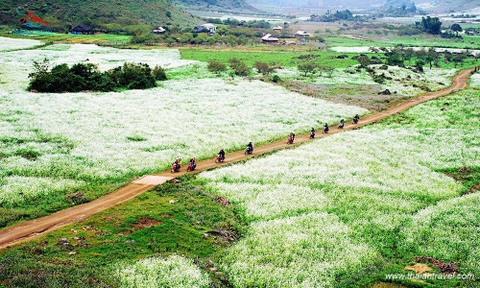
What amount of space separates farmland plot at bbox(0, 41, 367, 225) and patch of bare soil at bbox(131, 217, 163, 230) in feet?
21.9

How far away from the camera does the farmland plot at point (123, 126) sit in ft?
97.8

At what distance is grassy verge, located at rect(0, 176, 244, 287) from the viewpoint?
54.4 feet

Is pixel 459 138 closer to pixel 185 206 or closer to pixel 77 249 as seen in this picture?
pixel 185 206

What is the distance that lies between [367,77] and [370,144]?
5308 cm

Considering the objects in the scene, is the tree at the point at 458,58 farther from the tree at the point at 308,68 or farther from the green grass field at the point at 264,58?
the tree at the point at 308,68

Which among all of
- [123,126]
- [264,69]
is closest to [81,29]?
[264,69]

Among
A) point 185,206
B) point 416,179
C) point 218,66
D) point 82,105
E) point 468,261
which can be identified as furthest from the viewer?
point 218,66

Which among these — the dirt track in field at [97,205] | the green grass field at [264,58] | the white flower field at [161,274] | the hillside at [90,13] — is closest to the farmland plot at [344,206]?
the white flower field at [161,274]

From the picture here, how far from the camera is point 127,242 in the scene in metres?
20.6

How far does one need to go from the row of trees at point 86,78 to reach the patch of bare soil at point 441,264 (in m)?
56.8

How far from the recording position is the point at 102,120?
149 feet

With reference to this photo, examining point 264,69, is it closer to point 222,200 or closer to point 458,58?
point 222,200

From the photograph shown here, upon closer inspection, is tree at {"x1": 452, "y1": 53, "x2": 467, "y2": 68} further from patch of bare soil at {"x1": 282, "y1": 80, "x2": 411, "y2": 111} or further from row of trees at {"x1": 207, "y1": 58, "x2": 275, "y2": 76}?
row of trees at {"x1": 207, "y1": 58, "x2": 275, "y2": 76}

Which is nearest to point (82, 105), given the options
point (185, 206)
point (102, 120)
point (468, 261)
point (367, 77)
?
point (102, 120)
